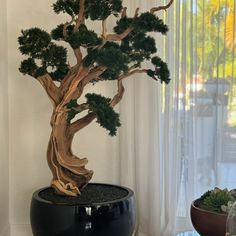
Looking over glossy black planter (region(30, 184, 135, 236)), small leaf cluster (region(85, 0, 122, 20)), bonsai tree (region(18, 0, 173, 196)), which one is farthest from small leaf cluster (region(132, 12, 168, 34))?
glossy black planter (region(30, 184, 135, 236))

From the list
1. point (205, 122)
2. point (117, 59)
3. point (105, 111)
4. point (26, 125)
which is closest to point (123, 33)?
point (117, 59)

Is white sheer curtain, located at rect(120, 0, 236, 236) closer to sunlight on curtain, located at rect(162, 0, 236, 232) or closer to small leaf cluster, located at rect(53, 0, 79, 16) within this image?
sunlight on curtain, located at rect(162, 0, 236, 232)

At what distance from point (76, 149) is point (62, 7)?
92 centimetres

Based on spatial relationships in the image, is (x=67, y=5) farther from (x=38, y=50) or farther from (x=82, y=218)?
(x=82, y=218)

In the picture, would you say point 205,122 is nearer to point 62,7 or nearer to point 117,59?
point 117,59

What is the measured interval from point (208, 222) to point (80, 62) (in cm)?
95

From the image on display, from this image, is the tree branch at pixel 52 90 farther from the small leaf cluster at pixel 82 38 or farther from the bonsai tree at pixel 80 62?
the small leaf cluster at pixel 82 38

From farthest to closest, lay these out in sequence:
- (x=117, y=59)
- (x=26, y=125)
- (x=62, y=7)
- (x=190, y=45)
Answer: (x=26, y=125)
(x=190, y=45)
(x=62, y=7)
(x=117, y=59)

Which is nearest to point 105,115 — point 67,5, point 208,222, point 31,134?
point 67,5

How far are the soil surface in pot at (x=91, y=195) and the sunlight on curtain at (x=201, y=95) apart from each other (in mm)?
408

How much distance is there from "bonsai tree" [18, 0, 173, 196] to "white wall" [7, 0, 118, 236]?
426 millimetres

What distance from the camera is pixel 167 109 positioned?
7.93 ft

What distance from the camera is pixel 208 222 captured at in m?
1.92

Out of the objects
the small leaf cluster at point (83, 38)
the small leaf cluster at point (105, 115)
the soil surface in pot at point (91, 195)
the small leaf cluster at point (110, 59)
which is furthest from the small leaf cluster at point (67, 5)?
the soil surface in pot at point (91, 195)
